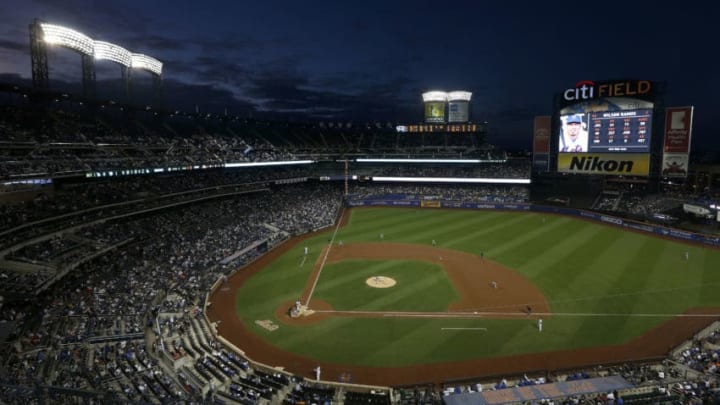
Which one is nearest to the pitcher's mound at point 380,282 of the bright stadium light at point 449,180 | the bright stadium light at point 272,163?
the bright stadium light at point 272,163

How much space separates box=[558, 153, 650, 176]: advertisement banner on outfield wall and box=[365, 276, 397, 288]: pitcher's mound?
101 ft

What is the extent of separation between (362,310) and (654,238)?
31.9m

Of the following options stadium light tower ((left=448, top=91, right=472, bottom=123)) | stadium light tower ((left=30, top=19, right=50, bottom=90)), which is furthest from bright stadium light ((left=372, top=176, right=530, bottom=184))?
stadium light tower ((left=30, top=19, right=50, bottom=90))

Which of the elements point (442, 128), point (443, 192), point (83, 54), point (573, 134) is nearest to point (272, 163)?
point (83, 54)

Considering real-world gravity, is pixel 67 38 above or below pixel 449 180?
above

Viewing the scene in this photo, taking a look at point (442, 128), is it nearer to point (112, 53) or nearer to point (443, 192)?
point (443, 192)

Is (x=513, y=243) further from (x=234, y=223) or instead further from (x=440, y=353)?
(x=234, y=223)

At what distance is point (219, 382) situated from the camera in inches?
641

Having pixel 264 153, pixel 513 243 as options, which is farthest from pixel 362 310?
pixel 264 153

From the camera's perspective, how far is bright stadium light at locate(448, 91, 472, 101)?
76.6m

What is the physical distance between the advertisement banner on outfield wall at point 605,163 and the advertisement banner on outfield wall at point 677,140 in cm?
176

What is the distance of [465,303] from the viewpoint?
24.7 metres

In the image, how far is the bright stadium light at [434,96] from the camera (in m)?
76.5

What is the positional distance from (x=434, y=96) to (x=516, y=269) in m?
52.8
